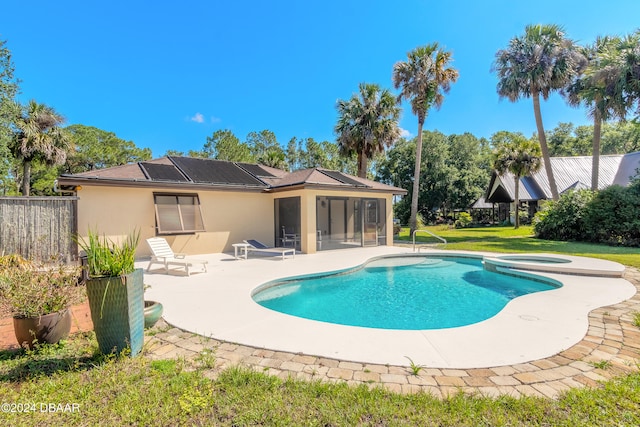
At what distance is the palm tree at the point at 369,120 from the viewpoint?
20.9 meters

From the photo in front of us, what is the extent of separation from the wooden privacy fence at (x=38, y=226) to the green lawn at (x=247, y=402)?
7.35 metres

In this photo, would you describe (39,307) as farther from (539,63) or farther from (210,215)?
(539,63)

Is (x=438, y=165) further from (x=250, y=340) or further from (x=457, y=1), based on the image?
(x=250, y=340)

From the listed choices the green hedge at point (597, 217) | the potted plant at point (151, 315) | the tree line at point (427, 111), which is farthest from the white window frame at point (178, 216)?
the green hedge at point (597, 217)

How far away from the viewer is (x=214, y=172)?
591 inches

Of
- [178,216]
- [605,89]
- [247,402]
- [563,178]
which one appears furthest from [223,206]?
[563,178]

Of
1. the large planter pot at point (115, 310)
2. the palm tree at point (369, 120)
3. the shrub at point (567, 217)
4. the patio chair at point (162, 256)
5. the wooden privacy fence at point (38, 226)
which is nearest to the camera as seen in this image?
the large planter pot at point (115, 310)

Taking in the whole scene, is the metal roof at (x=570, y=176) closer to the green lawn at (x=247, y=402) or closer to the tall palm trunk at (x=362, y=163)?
the tall palm trunk at (x=362, y=163)

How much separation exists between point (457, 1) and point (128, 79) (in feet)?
89.8

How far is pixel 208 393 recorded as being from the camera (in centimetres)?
288

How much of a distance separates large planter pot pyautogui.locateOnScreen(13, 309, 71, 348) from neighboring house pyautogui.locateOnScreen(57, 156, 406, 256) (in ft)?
26.6

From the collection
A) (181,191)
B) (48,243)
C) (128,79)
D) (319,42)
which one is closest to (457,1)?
(319,42)

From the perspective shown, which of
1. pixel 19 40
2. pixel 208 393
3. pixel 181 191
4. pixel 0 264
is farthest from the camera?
pixel 19 40

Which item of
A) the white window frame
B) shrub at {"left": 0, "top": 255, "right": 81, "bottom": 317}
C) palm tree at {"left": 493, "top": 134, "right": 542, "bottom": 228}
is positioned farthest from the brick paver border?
palm tree at {"left": 493, "top": 134, "right": 542, "bottom": 228}
